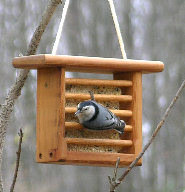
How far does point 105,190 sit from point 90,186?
1.09 ft

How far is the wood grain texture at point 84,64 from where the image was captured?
4.76 m

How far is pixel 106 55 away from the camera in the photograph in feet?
34.9

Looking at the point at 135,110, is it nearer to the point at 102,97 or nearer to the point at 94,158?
the point at 102,97

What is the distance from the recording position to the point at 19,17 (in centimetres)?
1088

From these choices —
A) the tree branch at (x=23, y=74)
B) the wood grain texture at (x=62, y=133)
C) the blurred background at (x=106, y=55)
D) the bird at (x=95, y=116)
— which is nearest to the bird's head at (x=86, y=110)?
the bird at (x=95, y=116)

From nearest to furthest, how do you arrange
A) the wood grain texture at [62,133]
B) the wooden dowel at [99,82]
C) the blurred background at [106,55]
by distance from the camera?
the wood grain texture at [62,133] < the wooden dowel at [99,82] < the blurred background at [106,55]

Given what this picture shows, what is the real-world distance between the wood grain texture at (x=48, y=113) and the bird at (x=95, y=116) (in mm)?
137

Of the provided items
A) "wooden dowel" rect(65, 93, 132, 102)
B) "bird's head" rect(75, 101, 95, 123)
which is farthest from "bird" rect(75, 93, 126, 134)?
"wooden dowel" rect(65, 93, 132, 102)

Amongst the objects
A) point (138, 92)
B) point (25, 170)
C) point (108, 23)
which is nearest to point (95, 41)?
point (108, 23)

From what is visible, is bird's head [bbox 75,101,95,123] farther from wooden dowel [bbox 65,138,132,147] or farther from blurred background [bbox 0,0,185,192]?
blurred background [bbox 0,0,185,192]

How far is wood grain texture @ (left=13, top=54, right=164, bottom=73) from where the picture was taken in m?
4.76

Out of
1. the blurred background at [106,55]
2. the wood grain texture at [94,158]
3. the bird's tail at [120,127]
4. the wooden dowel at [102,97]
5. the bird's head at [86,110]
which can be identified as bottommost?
the wood grain texture at [94,158]

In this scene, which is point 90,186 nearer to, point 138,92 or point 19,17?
point 19,17

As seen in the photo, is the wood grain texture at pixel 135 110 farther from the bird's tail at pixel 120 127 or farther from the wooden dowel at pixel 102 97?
the bird's tail at pixel 120 127
